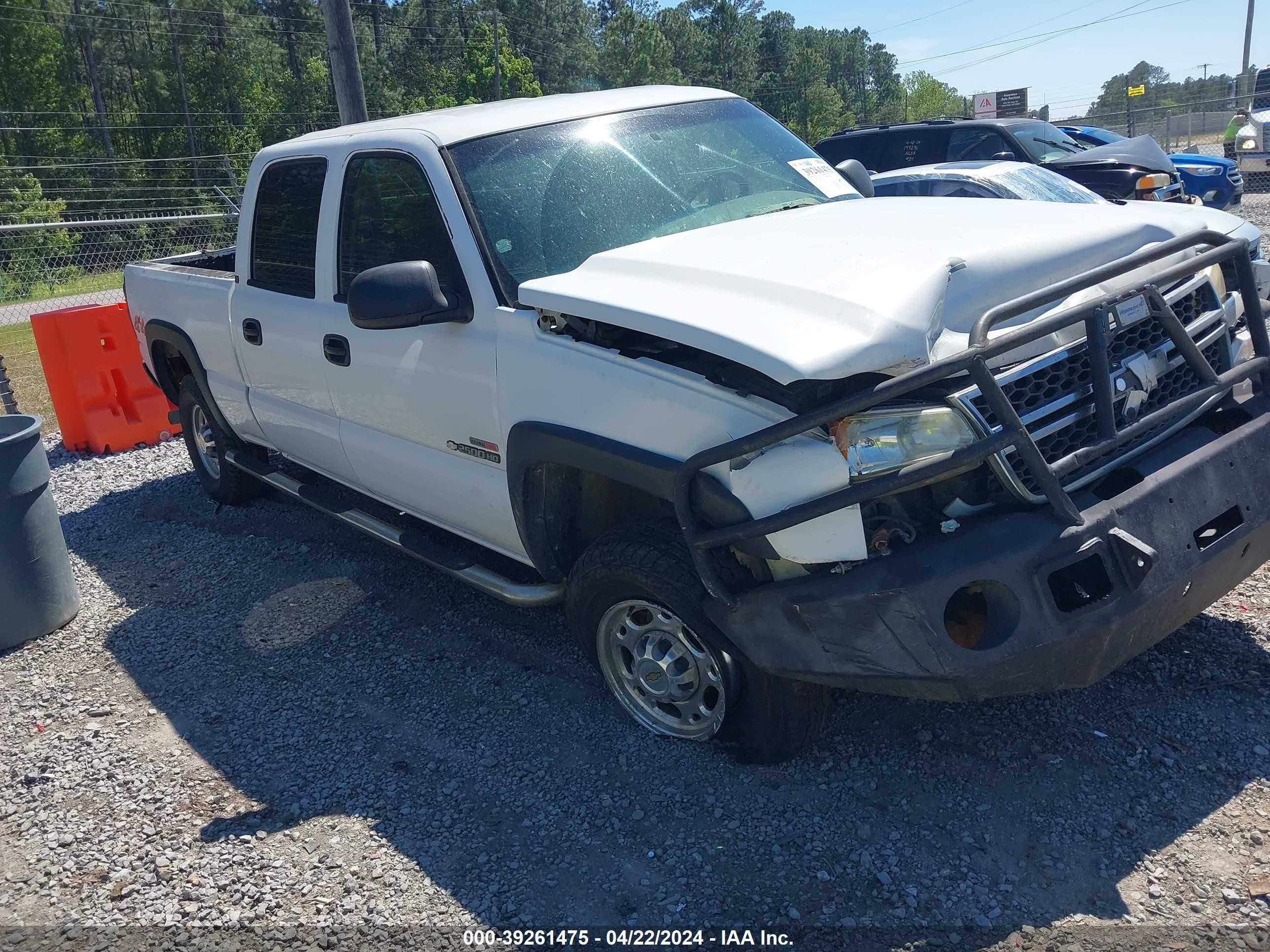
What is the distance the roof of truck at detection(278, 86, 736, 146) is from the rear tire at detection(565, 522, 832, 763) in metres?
1.73

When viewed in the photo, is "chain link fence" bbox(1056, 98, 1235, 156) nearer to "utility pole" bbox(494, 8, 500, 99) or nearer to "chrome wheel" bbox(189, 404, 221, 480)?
"utility pole" bbox(494, 8, 500, 99)

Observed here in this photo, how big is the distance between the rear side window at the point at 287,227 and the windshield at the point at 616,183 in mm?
1038

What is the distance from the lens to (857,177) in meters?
4.87

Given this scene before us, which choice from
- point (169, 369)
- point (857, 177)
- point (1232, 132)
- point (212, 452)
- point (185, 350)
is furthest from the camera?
point (1232, 132)

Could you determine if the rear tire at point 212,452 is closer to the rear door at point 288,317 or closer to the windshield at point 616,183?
the rear door at point 288,317

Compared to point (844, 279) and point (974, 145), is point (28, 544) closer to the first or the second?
point (844, 279)

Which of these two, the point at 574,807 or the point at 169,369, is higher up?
the point at 169,369

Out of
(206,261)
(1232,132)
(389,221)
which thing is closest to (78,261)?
(206,261)

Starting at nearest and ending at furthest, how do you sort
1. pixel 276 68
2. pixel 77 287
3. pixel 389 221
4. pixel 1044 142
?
pixel 389 221 < pixel 1044 142 < pixel 77 287 < pixel 276 68

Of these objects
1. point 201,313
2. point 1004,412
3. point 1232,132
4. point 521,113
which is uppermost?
point 521,113

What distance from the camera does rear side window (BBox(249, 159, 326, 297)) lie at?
4.63 m

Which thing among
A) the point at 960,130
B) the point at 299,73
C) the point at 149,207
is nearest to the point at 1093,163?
the point at 960,130

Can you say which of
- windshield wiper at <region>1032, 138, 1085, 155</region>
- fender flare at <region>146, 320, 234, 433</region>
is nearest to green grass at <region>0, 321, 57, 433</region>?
fender flare at <region>146, 320, 234, 433</region>

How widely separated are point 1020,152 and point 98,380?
32.9ft
